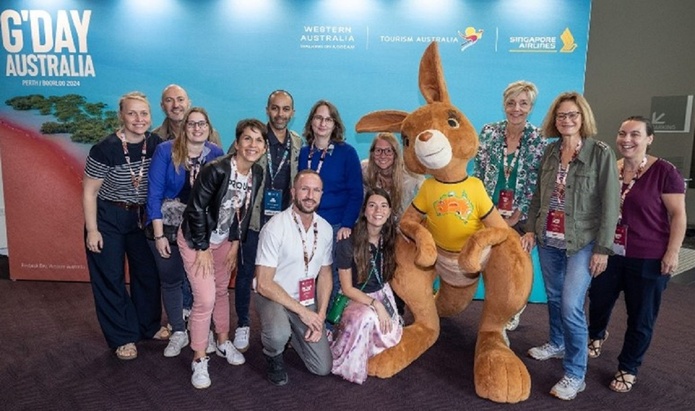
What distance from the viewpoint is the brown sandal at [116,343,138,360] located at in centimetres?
277

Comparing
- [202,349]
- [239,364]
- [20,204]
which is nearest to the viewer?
[202,349]

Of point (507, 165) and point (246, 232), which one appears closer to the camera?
point (246, 232)

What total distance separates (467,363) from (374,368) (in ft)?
1.93

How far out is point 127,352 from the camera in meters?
2.78

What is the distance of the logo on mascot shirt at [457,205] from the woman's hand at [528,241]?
336mm

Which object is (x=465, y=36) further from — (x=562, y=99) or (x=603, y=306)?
(x=603, y=306)

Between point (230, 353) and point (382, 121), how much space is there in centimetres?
150

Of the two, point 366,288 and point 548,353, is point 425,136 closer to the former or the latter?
point 366,288

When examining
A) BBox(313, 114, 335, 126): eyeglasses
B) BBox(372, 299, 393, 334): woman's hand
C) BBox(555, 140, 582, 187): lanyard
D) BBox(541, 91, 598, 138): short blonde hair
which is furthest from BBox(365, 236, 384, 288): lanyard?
BBox(541, 91, 598, 138): short blonde hair

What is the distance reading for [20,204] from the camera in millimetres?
4012

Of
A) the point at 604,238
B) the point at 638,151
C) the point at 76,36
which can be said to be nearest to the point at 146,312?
the point at 76,36

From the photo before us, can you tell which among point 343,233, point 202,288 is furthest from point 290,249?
point 202,288

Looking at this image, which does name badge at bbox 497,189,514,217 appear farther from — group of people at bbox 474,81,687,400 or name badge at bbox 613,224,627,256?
name badge at bbox 613,224,627,256

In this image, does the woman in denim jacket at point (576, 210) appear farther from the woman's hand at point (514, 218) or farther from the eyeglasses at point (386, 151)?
the eyeglasses at point (386, 151)
